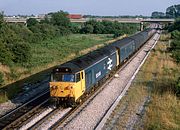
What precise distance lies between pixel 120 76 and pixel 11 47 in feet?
47.7

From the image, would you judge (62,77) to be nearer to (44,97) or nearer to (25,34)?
(44,97)

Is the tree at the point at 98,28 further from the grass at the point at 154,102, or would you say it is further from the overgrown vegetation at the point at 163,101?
the grass at the point at 154,102

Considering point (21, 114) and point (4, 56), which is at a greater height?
point (4, 56)

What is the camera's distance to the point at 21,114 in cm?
1820

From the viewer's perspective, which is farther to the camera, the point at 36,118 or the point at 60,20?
the point at 60,20

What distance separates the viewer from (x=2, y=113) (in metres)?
18.6

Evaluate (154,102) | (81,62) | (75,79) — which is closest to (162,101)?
(154,102)

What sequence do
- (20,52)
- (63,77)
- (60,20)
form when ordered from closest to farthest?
(63,77) < (20,52) < (60,20)

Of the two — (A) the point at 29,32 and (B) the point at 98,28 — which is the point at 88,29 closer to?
(B) the point at 98,28

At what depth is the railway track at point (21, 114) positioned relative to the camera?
16.5 m

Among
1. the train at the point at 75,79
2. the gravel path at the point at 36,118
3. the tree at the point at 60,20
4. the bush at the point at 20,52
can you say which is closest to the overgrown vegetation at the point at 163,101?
the train at the point at 75,79

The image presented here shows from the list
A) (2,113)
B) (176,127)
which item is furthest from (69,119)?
(176,127)

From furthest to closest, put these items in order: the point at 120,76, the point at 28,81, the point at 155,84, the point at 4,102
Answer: the point at 120,76 < the point at 28,81 < the point at 155,84 < the point at 4,102

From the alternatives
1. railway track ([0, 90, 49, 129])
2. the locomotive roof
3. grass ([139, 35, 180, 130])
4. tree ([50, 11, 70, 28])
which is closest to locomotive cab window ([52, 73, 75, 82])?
the locomotive roof
